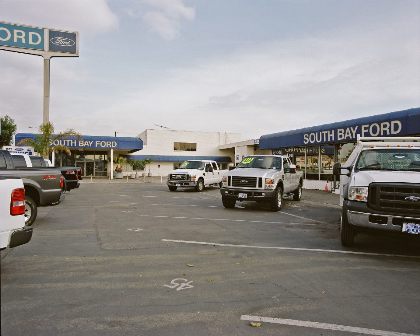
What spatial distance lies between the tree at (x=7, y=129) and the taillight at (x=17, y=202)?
196 feet

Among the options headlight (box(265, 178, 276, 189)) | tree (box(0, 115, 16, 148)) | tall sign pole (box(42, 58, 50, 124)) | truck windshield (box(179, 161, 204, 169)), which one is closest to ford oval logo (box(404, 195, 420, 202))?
headlight (box(265, 178, 276, 189))

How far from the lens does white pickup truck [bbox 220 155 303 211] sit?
13047 mm

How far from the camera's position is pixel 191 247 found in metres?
7.23

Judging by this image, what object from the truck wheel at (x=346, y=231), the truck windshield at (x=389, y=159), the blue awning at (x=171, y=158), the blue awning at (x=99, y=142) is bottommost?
the truck wheel at (x=346, y=231)

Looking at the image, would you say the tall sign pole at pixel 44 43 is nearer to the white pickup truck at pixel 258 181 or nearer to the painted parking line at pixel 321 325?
the white pickup truck at pixel 258 181

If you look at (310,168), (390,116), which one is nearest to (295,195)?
(390,116)

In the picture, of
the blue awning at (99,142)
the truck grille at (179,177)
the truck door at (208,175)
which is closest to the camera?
the truck grille at (179,177)

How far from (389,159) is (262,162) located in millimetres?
6682

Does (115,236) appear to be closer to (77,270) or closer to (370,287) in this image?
(77,270)

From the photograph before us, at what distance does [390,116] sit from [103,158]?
135ft

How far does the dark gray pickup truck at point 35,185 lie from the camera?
9.47 meters

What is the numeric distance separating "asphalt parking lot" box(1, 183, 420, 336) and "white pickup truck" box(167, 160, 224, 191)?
13839 millimetres

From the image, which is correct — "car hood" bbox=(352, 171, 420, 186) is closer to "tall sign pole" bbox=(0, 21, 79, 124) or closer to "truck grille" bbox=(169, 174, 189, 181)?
"truck grille" bbox=(169, 174, 189, 181)

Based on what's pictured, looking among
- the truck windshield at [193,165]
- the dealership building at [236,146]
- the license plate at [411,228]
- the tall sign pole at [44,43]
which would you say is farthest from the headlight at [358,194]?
the tall sign pole at [44,43]
